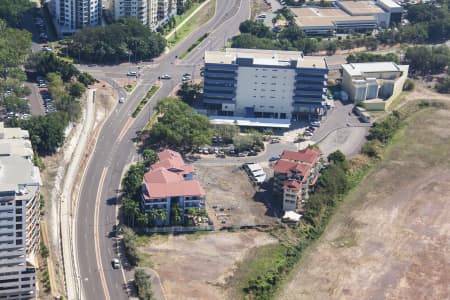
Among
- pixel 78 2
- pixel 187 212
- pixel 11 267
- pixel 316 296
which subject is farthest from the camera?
pixel 78 2

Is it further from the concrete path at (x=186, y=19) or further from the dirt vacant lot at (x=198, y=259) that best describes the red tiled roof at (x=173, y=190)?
the concrete path at (x=186, y=19)

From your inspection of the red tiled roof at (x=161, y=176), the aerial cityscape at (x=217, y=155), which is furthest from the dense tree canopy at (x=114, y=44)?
the red tiled roof at (x=161, y=176)

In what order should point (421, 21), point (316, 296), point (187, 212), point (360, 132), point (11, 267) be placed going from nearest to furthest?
point (11, 267), point (316, 296), point (187, 212), point (360, 132), point (421, 21)

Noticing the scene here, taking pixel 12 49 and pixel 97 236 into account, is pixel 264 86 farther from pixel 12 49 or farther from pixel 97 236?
pixel 97 236

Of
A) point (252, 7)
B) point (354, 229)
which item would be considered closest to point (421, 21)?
point (252, 7)

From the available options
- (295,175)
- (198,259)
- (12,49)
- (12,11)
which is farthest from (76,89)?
(198,259)

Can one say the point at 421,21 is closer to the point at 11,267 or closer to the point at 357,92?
the point at 357,92
